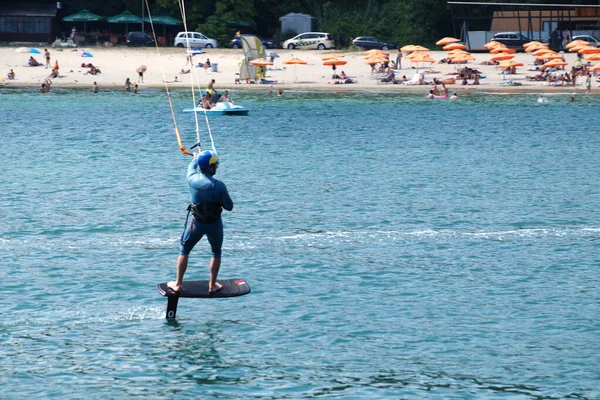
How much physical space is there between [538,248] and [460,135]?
30053mm

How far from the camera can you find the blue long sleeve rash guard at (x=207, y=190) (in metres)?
18.4

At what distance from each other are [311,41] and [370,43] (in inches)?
216

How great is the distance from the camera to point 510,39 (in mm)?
95938

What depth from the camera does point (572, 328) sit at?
68.2 feet

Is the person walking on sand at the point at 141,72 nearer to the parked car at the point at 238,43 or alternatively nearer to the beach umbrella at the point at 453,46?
the parked car at the point at 238,43

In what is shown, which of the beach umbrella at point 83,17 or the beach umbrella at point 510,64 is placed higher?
the beach umbrella at point 83,17

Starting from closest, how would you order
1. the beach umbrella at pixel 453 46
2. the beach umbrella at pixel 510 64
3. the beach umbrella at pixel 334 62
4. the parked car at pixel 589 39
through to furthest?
the beach umbrella at pixel 334 62, the beach umbrella at pixel 510 64, the beach umbrella at pixel 453 46, the parked car at pixel 589 39

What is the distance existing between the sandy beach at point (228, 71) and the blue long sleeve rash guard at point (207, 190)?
6364cm

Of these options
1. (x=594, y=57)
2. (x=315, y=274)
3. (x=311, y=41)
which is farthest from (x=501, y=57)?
(x=315, y=274)

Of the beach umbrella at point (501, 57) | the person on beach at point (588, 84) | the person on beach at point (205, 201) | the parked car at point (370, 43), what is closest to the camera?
the person on beach at point (205, 201)

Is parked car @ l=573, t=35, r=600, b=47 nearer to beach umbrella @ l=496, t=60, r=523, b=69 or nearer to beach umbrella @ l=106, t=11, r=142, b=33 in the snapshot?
beach umbrella @ l=496, t=60, r=523, b=69

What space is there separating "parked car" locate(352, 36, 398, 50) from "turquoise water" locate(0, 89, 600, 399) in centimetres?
4420

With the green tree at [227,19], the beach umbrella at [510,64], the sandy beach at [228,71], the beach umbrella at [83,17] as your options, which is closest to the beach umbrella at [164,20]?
the green tree at [227,19]

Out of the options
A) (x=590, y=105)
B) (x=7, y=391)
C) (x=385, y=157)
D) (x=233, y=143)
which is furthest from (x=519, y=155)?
(x=7, y=391)
